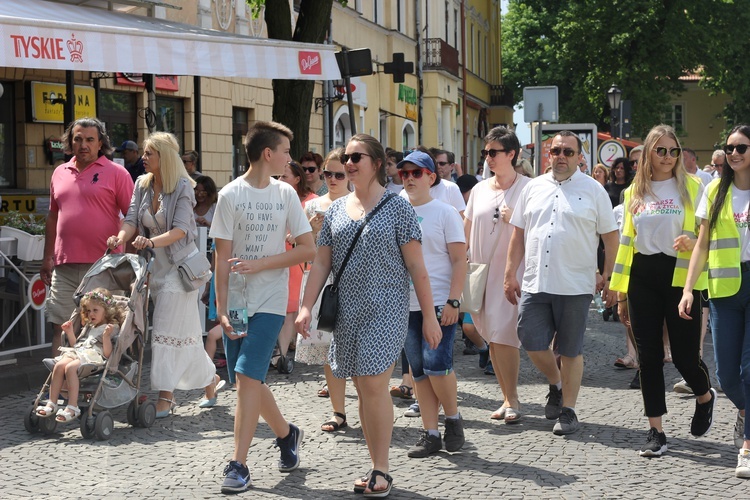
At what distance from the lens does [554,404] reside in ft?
26.9

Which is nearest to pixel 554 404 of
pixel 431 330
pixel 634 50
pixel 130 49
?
pixel 431 330

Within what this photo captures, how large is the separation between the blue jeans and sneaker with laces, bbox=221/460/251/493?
269 cm

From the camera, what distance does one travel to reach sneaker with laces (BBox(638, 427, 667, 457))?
276 inches

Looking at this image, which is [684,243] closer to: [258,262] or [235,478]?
[258,262]

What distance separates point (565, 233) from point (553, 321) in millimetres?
607

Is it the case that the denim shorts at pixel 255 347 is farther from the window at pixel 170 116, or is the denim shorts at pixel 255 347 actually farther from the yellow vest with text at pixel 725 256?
the window at pixel 170 116

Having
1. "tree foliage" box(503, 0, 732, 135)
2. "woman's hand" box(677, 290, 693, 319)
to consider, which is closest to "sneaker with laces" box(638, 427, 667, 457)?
"woman's hand" box(677, 290, 693, 319)

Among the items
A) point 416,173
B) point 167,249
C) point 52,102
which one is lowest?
point 167,249

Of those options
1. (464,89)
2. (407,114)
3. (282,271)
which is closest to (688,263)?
(282,271)

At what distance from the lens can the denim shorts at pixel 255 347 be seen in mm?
6254

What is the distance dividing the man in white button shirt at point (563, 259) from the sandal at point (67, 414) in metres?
2.86

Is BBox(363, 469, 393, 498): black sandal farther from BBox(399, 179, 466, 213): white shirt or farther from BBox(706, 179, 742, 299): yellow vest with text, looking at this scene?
BBox(399, 179, 466, 213): white shirt

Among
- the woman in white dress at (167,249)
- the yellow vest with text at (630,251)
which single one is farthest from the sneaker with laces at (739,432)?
the woman in white dress at (167,249)

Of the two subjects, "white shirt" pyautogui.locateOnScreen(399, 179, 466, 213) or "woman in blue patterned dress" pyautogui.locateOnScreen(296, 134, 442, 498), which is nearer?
"woman in blue patterned dress" pyautogui.locateOnScreen(296, 134, 442, 498)
